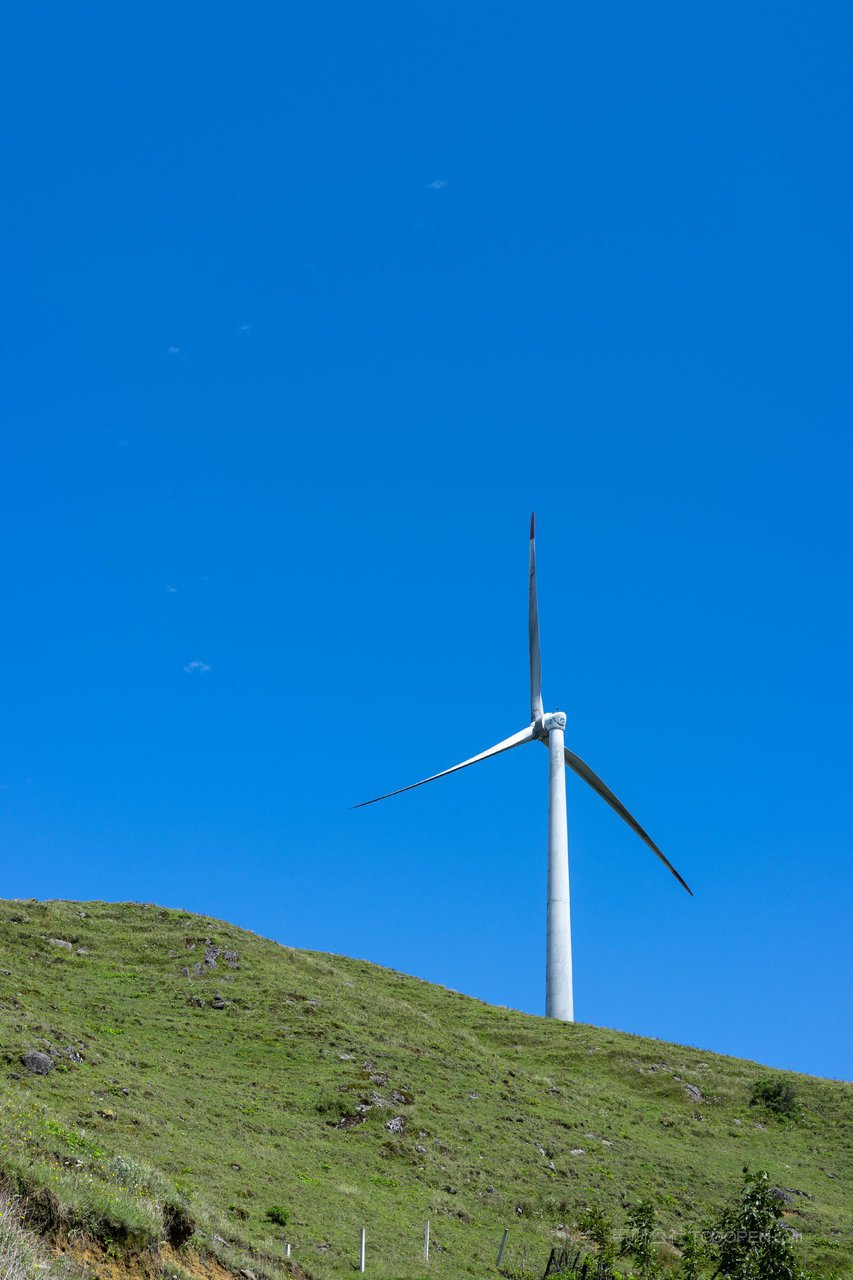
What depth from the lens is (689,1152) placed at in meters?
67.0

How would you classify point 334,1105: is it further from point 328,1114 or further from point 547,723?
point 547,723

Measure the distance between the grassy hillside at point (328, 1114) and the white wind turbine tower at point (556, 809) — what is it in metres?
4.71

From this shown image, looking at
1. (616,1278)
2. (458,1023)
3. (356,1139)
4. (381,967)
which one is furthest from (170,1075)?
(381,967)

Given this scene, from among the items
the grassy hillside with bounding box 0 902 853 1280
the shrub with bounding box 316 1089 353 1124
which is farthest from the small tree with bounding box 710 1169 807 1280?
the shrub with bounding box 316 1089 353 1124

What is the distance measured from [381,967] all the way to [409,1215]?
56.5 metres

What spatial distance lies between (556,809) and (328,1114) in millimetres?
45164

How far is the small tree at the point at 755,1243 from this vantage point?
37.8 meters

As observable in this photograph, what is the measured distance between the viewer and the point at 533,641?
10881 cm

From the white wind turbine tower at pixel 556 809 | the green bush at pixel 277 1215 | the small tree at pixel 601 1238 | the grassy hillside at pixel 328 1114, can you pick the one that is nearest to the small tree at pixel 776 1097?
the grassy hillside at pixel 328 1114

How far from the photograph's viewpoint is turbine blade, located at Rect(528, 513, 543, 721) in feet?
355

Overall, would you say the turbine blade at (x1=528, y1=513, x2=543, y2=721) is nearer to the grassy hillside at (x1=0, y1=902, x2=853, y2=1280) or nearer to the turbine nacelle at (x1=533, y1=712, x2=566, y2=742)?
the turbine nacelle at (x1=533, y1=712, x2=566, y2=742)

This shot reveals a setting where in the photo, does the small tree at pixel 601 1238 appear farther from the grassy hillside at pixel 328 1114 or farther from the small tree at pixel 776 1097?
the small tree at pixel 776 1097

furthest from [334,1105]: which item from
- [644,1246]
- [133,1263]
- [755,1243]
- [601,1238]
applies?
[133,1263]

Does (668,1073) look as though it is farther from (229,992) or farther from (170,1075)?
(170,1075)
